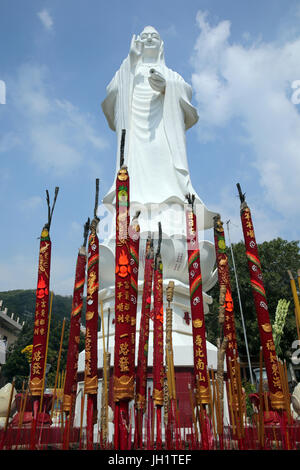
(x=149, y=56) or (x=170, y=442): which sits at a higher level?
(x=149, y=56)

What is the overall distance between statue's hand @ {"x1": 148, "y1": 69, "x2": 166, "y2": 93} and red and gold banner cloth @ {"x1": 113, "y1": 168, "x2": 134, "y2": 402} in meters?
7.63

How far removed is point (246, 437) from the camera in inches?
126

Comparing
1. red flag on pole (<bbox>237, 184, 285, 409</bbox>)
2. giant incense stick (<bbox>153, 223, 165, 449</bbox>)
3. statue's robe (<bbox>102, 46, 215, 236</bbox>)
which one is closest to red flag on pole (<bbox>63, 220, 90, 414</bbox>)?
giant incense stick (<bbox>153, 223, 165, 449</bbox>)

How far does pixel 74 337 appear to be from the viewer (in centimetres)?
441

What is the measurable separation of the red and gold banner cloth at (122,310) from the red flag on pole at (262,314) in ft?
5.67

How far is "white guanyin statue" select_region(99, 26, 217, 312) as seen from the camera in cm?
863

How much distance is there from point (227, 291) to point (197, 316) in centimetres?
68

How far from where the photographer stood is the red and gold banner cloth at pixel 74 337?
4112 millimetres

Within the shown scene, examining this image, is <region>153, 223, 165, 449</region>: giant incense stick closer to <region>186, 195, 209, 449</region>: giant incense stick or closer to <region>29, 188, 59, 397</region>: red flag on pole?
<region>186, 195, 209, 449</region>: giant incense stick

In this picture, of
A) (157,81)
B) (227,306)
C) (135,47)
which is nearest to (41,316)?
(227,306)

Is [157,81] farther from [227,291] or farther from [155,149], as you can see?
[227,291]
